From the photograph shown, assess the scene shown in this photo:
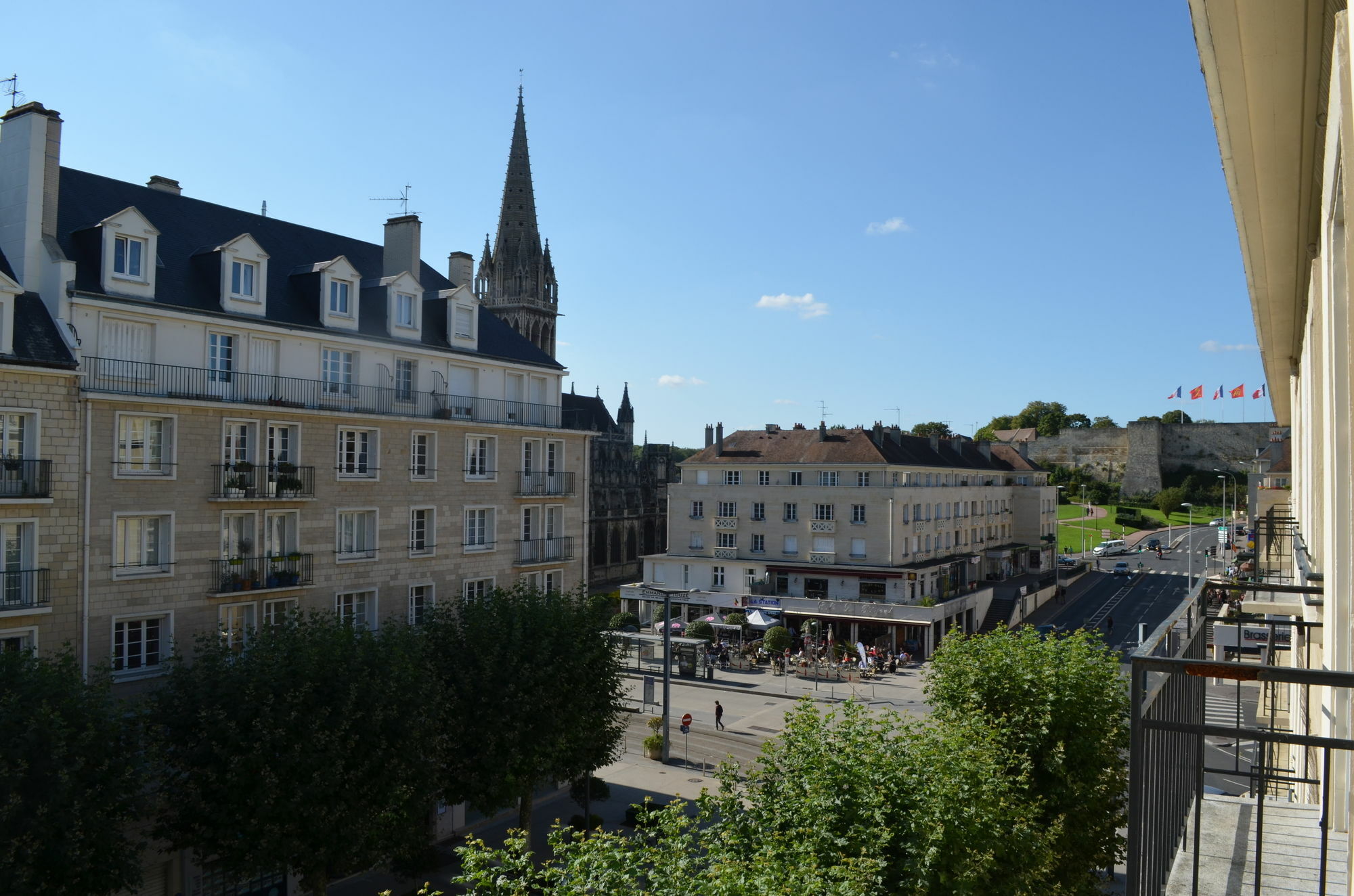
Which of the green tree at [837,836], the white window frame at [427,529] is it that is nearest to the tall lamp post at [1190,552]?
the green tree at [837,836]

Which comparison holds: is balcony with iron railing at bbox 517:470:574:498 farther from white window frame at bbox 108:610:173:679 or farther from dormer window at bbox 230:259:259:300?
white window frame at bbox 108:610:173:679

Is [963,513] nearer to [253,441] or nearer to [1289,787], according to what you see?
[253,441]

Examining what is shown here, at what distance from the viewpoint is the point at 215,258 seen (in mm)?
25750

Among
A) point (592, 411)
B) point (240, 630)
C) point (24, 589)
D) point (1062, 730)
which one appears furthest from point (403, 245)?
point (592, 411)

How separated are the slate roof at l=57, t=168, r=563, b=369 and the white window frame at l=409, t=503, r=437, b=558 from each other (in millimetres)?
5304

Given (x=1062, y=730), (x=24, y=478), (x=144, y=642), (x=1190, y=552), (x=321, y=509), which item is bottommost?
(x=1062, y=730)

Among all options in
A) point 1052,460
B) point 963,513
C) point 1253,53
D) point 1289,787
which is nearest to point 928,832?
point 1289,787

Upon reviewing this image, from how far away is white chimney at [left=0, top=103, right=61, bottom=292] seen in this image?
2200 centimetres

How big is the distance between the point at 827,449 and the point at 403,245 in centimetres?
3310

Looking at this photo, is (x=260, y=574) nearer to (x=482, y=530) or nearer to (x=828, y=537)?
(x=482, y=530)

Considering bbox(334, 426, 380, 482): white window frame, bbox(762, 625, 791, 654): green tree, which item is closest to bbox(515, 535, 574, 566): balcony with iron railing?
bbox(334, 426, 380, 482): white window frame

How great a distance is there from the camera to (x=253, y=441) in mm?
25047

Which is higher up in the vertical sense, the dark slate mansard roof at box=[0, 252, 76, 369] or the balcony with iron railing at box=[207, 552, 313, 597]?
the dark slate mansard roof at box=[0, 252, 76, 369]

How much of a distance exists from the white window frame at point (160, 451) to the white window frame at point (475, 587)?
996 cm
